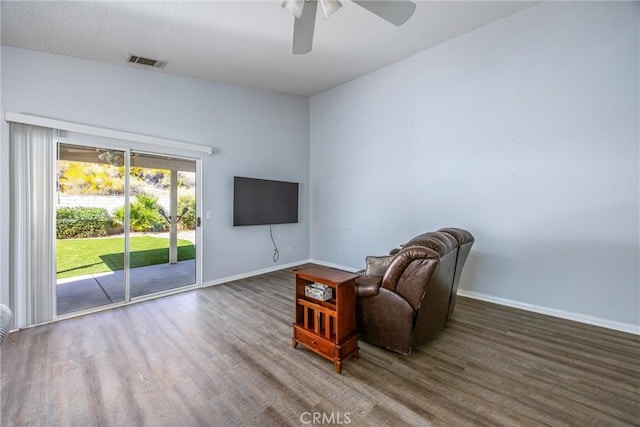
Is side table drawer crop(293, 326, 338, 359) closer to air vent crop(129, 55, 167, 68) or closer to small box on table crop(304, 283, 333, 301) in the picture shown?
small box on table crop(304, 283, 333, 301)

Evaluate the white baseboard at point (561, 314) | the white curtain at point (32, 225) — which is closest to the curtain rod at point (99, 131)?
the white curtain at point (32, 225)

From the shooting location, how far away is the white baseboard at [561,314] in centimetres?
277

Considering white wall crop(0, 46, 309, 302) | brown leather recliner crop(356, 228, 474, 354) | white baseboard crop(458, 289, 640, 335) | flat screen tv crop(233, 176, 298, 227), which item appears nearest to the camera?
brown leather recliner crop(356, 228, 474, 354)

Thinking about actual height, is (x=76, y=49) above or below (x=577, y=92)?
above

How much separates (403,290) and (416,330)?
14.9 inches

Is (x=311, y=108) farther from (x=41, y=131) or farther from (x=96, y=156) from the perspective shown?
(x=41, y=131)

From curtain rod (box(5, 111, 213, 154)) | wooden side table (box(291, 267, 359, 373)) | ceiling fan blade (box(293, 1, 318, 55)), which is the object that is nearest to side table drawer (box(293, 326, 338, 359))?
wooden side table (box(291, 267, 359, 373))

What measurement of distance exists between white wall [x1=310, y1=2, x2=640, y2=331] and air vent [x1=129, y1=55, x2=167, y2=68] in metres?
3.16

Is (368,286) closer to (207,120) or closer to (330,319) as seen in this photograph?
(330,319)

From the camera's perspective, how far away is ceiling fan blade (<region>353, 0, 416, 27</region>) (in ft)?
6.50

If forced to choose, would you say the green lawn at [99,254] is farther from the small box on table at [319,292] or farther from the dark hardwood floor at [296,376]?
the small box on table at [319,292]

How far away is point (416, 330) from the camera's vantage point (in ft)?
7.50

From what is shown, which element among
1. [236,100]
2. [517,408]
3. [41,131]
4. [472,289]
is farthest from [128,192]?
[472,289]

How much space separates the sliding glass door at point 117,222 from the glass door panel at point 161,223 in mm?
12
